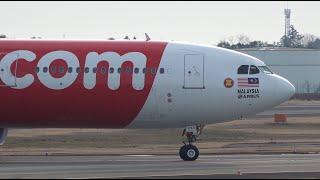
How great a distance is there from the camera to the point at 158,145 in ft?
127

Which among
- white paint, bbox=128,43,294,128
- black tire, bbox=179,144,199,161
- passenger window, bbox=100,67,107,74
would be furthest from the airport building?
passenger window, bbox=100,67,107,74

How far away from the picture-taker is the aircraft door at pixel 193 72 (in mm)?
29109

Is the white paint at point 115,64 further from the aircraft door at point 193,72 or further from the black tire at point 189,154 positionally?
the black tire at point 189,154

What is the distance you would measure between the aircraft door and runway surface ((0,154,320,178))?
264 centimetres

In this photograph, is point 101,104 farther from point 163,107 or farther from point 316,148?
point 316,148

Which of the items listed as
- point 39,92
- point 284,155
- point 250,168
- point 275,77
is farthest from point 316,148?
point 39,92

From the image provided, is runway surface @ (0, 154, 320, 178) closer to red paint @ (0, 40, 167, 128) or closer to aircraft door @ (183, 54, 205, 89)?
red paint @ (0, 40, 167, 128)

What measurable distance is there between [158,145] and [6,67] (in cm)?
1140

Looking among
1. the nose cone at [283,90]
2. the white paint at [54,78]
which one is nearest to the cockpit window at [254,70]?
the nose cone at [283,90]

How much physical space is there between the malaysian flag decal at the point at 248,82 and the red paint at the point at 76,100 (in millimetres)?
2945

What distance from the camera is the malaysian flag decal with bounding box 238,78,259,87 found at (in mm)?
29125

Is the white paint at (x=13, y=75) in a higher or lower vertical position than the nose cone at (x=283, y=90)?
higher

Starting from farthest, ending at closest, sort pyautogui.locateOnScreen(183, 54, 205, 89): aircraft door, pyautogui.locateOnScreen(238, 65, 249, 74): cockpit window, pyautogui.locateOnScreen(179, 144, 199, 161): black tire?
pyautogui.locateOnScreen(238, 65, 249, 74): cockpit window → pyautogui.locateOnScreen(183, 54, 205, 89): aircraft door → pyautogui.locateOnScreen(179, 144, 199, 161): black tire

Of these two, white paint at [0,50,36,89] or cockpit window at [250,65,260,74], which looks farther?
cockpit window at [250,65,260,74]
